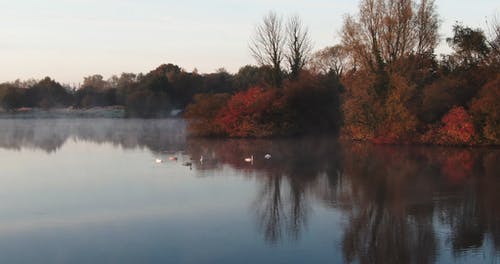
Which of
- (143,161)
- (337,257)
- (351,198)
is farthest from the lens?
(143,161)

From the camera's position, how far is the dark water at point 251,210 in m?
8.61

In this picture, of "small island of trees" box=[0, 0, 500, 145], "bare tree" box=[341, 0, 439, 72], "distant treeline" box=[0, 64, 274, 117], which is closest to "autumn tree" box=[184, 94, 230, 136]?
"small island of trees" box=[0, 0, 500, 145]

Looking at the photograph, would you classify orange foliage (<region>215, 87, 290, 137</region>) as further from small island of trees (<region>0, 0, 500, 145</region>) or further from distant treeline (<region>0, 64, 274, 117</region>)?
distant treeline (<region>0, 64, 274, 117</region>)

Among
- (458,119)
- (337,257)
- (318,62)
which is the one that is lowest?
(337,257)

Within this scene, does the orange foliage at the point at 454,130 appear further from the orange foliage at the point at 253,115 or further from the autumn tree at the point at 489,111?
the orange foliage at the point at 253,115

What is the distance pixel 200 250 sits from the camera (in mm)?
8727

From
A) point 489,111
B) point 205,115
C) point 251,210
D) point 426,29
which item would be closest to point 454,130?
point 489,111

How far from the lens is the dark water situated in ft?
28.2

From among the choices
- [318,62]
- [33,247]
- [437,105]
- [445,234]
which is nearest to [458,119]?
[437,105]

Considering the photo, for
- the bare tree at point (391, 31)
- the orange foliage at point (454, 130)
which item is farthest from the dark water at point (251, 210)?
the bare tree at point (391, 31)

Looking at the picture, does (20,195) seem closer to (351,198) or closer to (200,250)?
(200,250)

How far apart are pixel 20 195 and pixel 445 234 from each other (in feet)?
32.4

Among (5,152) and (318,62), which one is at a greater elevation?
(318,62)

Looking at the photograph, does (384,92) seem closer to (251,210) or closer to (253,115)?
(253,115)
